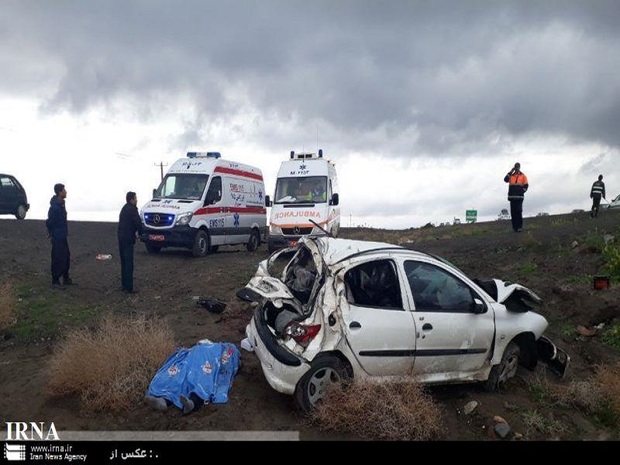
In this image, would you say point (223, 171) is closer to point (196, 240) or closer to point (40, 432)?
point (196, 240)

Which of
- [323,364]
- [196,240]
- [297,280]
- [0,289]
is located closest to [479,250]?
[196,240]

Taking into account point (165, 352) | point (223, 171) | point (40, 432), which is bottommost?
point (40, 432)

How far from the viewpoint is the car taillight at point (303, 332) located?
5129 mm

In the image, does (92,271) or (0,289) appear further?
(92,271)

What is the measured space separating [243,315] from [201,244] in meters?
7.22

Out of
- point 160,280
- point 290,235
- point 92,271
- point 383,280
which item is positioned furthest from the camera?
point 290,235

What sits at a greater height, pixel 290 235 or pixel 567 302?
pixel 290 235

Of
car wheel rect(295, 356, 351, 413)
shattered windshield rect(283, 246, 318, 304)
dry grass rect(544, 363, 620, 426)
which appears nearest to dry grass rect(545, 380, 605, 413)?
dry grass rect(544, 363, 620, 426)

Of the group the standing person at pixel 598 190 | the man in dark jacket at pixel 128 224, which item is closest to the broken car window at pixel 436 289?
the man in dark jacket at pixel 128 224

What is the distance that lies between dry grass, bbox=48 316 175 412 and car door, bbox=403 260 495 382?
3.00 metres

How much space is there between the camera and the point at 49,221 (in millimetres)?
10320

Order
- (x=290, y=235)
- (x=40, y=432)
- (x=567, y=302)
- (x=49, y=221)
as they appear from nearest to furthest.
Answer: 1. (x=40, y=432)
2. (x=567, y=302)
3. (x=49, y=221)
4. (x=290, y=235)

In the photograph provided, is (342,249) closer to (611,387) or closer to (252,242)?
(611,387)

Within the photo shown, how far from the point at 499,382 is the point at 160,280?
8700mm
